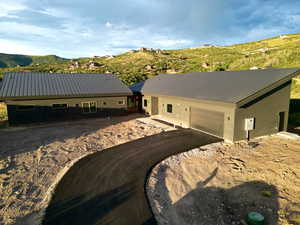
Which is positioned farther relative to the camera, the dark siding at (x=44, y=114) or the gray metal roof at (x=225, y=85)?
the dark siding at (x=44, y=114)

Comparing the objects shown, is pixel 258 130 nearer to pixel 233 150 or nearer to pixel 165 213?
pixel 233 150

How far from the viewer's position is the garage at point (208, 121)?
13.8 m

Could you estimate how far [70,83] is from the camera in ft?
72.8

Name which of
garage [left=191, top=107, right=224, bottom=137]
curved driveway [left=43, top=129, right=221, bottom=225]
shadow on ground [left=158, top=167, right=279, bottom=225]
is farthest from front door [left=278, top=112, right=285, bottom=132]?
shadow on ground [left=158, top=167, right=279, bottom=225]

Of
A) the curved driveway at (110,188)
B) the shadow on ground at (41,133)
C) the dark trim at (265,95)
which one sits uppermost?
the dark trim at (265,95)

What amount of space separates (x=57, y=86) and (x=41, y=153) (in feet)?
37.9

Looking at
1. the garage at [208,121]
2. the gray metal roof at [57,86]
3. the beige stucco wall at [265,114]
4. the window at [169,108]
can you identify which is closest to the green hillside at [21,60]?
the gray metal roof at [57,86]

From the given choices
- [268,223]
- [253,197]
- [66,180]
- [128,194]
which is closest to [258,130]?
[253,197]

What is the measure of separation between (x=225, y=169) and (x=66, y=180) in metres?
8.21

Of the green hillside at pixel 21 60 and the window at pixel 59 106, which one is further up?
the green hillside at pixel 21 60

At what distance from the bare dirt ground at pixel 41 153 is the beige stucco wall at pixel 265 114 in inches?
268

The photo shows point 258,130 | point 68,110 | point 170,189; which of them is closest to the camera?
point 170,189

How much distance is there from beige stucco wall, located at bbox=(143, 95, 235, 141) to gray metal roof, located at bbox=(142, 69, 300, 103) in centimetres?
52

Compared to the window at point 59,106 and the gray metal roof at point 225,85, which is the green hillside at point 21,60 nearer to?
the window at point 59,106
